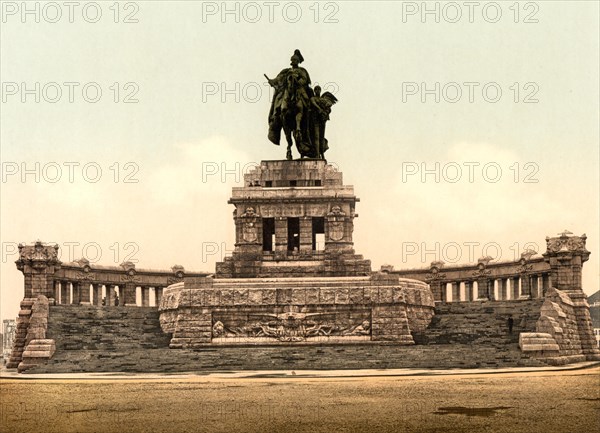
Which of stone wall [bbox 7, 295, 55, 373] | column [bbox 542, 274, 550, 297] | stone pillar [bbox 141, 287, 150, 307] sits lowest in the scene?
stone wall [bbox 7, 295, 55, 373]

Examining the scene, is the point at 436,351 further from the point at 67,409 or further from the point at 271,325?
the point at 67,409

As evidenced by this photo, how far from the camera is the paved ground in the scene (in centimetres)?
2034

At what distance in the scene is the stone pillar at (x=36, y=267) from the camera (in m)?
50.2

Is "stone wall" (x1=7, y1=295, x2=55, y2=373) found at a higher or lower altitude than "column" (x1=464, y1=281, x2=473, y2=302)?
lower

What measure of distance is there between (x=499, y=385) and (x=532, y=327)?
15207mm

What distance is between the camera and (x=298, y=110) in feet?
166

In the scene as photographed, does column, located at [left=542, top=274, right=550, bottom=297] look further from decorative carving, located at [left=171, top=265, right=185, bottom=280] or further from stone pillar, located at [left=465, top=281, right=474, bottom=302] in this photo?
decorative carving, located at [left=171, top=265, right=185, bottom=280]

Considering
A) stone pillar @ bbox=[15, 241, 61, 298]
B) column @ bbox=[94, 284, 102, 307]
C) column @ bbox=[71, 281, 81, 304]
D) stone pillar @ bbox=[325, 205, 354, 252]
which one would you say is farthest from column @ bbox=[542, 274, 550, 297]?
stone pillar @ bbox=[15, 241, 61, 298]

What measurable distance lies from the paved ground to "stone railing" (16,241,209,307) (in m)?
17.8

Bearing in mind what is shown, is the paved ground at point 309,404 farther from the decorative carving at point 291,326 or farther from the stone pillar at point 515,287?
the stone pillar at point 515,287

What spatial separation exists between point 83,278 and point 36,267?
5.18m

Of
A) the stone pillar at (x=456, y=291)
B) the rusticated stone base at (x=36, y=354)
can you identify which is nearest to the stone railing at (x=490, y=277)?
the stone pillar at (x=456, y=291)

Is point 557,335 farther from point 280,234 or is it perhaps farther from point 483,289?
point 483,289

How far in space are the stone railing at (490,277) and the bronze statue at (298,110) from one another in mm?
11659
